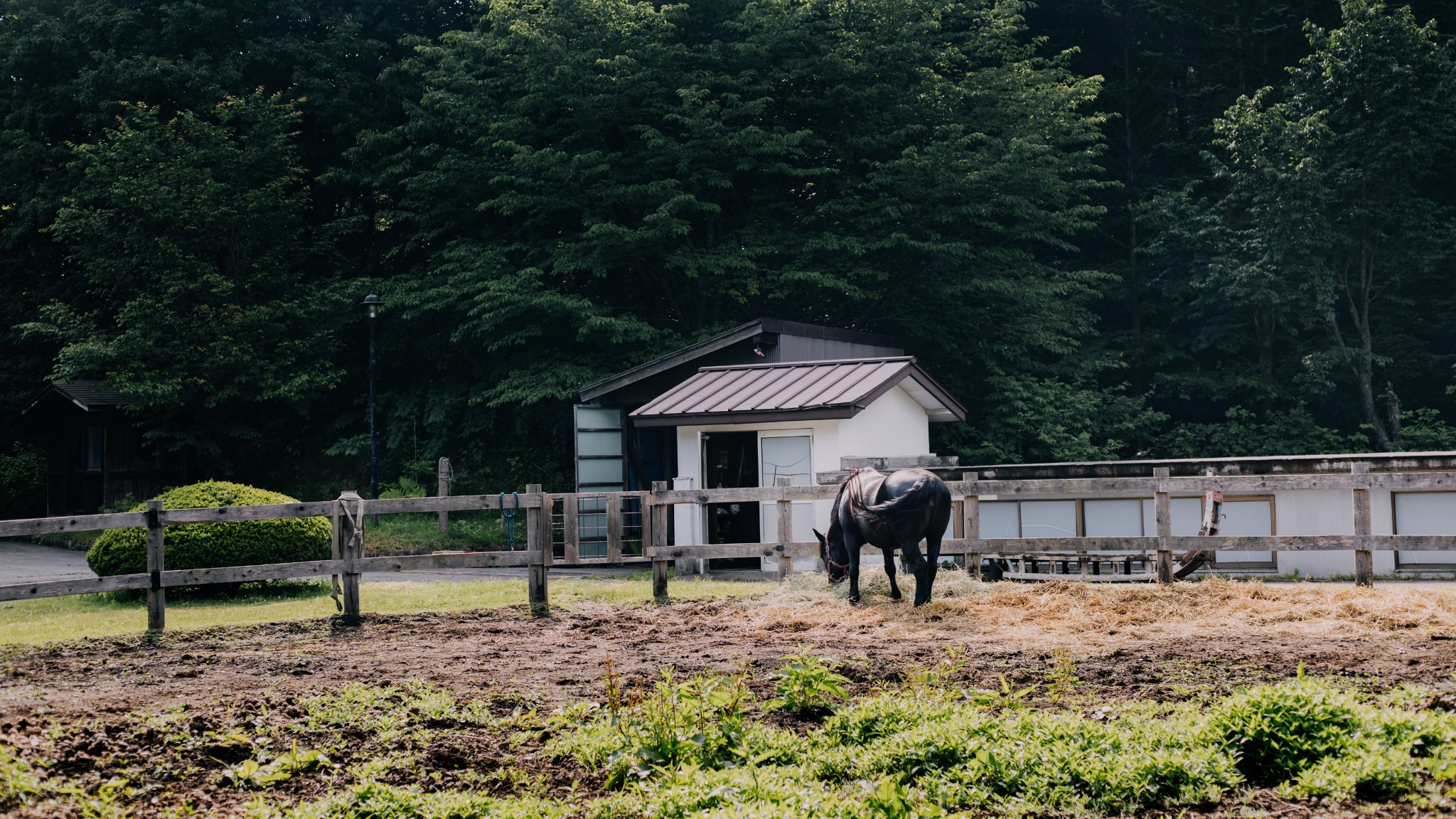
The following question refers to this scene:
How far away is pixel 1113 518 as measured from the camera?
16672 mm

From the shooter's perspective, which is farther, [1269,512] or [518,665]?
[1269,512]

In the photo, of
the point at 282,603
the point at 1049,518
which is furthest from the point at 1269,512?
the point at 282,603

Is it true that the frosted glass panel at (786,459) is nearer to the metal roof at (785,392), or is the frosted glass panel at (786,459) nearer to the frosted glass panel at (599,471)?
the metal roof at (785,392)

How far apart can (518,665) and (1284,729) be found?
16.5 feet

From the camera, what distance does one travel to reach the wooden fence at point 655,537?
33.6 ft

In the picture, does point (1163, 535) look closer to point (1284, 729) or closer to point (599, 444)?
point (1284, 729)

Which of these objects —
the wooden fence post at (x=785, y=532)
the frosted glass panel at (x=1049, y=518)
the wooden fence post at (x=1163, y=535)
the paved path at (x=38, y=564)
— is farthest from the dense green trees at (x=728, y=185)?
the wooden fence post at (x=1163, y=535)

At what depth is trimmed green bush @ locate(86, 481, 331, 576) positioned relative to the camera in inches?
529

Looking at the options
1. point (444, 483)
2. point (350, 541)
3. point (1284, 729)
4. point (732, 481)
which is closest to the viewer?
point (1284, 729)

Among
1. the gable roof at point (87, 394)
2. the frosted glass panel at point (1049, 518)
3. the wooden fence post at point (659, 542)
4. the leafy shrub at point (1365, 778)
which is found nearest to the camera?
the leafy shrub at point (1365, 778)

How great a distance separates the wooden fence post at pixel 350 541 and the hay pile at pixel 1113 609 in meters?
3.73

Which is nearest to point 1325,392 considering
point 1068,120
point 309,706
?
point 1068,120

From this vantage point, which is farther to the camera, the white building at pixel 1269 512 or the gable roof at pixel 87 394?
the gable roof at pixel 87 394

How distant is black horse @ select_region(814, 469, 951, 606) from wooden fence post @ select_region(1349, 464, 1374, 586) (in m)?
3.88
